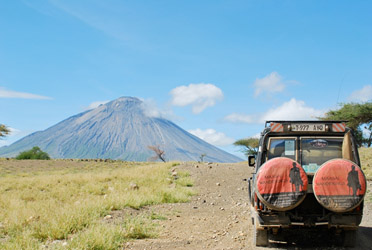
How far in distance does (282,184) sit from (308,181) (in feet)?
2.24

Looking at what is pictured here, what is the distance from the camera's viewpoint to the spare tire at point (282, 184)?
21.1ft

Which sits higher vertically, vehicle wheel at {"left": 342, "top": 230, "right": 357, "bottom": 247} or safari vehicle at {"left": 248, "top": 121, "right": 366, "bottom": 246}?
safari vehicle at {"left": 248, "top": 121, "right": 366, "bottom": 246}

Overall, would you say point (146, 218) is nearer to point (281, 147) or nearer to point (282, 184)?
point (281, 147)

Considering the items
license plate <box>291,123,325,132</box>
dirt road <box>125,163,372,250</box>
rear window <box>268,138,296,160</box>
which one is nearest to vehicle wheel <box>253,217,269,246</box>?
dirt road <box>125,163,372,250</box>

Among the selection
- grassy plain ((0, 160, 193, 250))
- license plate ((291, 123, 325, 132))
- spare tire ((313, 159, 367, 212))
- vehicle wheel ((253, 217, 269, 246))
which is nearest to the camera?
spare tire ((313, 159, 367, 212))

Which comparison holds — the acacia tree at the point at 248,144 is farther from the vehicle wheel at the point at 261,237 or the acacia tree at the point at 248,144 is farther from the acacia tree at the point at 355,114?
the vehicle wheel at the point at 261,237

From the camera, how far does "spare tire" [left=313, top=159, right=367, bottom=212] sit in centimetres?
637

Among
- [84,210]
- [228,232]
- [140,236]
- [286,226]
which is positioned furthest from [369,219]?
[84,210]

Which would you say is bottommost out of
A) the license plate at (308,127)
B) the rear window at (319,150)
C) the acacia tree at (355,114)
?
the rear window at (319,150)

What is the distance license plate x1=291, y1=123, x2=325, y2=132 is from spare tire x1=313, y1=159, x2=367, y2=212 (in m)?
1.14

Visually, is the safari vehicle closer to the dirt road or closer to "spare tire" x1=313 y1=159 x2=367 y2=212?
"spare tire" x1=313 y1=159 x2=367 y2=212

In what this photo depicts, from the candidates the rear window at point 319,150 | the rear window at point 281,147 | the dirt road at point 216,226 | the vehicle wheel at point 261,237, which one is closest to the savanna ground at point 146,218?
the dirt road at point 216,226

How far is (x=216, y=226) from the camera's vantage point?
396 inches

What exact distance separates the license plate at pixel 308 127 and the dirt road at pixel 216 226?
216 centimetres
